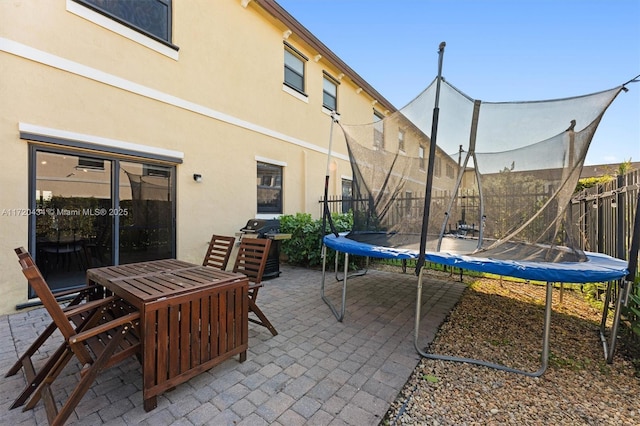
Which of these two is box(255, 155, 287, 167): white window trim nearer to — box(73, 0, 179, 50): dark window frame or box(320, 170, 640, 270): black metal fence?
box(73, 0, 179, 50): dark window frame

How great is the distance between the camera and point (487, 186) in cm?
321

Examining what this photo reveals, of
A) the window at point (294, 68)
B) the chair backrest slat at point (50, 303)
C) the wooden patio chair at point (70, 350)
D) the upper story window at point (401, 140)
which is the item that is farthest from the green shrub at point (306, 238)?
the chair backrest slat at point (50, 303)

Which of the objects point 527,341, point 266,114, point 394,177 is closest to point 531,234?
point 527,341

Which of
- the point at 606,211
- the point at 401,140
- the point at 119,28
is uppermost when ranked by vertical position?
the point at 119,28

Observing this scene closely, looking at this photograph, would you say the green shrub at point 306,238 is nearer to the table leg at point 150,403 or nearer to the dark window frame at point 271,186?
the dark window frame at point 271,186

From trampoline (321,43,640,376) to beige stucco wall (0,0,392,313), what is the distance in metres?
3.01

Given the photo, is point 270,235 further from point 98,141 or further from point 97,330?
→ point 97,330

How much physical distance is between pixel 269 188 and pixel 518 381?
19.3 feet

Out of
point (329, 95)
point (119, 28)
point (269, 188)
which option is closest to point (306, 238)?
point (269, 188)

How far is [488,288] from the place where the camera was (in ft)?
16.0

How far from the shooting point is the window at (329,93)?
8964 mm

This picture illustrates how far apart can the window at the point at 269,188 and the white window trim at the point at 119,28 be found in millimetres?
2749

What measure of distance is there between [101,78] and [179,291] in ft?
12.8

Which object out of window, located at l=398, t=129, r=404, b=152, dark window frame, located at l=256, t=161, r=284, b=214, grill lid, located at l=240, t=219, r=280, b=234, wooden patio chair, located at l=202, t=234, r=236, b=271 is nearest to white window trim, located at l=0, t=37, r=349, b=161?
dark window frame, located at l=256, t=161, r=284, b=214
